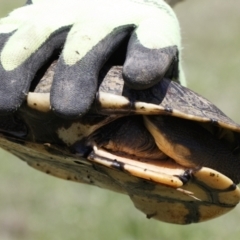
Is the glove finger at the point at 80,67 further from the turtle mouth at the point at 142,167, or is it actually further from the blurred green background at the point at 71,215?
the blurred green background at the point at 71,215

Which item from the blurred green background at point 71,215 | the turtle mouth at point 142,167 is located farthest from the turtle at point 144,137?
the blurred green background at point 71,215

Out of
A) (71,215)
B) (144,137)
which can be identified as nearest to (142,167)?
(144,137)

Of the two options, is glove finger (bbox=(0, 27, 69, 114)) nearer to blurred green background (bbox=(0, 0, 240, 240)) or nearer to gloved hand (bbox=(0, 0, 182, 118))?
gloved hand (bbox=(0, 0, 182, 118))

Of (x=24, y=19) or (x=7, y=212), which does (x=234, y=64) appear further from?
(x=24, y=19)

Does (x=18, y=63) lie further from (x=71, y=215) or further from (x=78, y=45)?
(x=71, y=215)

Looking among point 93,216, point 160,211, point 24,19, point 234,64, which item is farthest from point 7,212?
point 234,64
